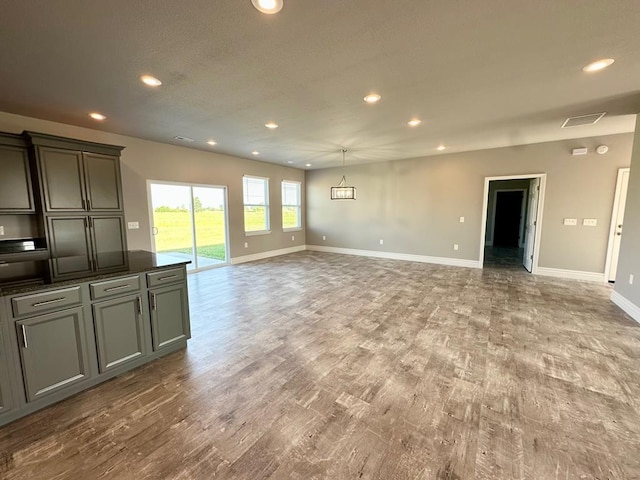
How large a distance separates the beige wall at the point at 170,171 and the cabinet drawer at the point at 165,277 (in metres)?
2.99

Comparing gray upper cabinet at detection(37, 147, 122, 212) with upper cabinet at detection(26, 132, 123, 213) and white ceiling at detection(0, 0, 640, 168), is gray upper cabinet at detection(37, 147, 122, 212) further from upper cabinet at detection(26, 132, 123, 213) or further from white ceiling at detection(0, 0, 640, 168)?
white ceiling at detection(0, 0, 640, 168)

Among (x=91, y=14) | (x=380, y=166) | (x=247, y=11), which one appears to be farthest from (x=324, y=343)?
(x=380, y=166)

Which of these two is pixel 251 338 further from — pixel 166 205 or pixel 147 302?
pixel 166 205

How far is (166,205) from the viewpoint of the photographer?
5355 mm

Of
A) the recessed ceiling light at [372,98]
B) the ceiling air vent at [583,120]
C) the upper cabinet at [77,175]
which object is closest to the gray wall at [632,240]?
the ceiling air vent at [583,120]

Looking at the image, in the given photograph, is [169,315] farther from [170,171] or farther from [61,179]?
[170,171]

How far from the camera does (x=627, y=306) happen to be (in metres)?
3.56

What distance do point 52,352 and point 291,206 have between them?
22.9 feet

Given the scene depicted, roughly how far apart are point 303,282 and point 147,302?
2971mm

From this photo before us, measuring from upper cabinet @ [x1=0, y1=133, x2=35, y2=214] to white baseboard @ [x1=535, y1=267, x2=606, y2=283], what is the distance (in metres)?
8.87

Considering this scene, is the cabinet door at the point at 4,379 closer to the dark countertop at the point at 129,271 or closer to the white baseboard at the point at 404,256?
the dark countertop at the point at 129,271

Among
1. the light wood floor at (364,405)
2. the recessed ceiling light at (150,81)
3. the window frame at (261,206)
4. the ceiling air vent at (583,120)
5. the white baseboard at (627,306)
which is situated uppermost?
the ceiling air vent at (583,120)

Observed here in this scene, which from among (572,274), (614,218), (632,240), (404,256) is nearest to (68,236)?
(404,256)

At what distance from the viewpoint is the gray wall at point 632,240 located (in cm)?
340
